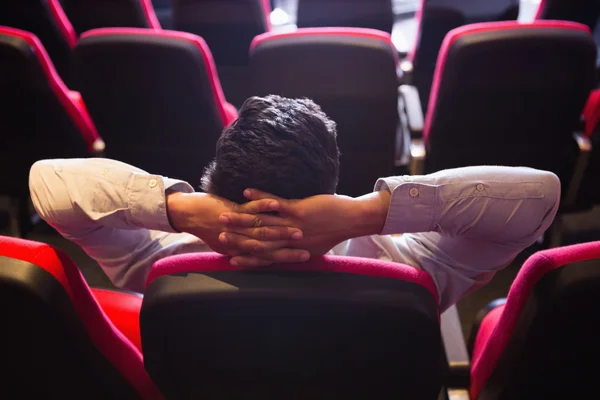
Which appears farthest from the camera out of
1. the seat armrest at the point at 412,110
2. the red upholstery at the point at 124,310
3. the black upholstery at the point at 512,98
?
the seat armrest at the point at 412,110

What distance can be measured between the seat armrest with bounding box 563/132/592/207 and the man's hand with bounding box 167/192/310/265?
1.21 m

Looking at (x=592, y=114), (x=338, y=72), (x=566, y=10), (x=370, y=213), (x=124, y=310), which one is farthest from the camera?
(x=566, y=10)

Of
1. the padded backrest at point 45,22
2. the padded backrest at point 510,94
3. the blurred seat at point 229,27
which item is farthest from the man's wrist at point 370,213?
the padded backrest at point 45,22

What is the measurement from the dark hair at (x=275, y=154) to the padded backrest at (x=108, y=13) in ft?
4.87

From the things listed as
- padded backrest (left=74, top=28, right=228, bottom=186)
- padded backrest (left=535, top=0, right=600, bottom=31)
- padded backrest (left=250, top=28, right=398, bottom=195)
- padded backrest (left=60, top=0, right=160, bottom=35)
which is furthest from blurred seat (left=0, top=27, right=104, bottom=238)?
padded backrest (left=535, top=0, right=600, bottom=31)

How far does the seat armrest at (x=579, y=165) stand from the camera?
4.92ft

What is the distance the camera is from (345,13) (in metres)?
2.19

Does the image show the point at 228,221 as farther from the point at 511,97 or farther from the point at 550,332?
the point at 511,97

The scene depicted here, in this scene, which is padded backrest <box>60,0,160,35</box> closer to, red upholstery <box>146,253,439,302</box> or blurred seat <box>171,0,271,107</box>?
blurred seat <box>171,0,271,107</box>

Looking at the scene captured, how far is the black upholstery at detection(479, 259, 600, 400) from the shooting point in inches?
24.0

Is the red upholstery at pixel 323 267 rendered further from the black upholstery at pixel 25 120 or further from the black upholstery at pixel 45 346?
the black upholstery at pixel 25 120

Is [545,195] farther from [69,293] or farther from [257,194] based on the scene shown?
[69,293]

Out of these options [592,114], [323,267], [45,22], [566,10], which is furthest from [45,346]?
[566,10]

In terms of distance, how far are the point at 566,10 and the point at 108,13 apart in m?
1.81
